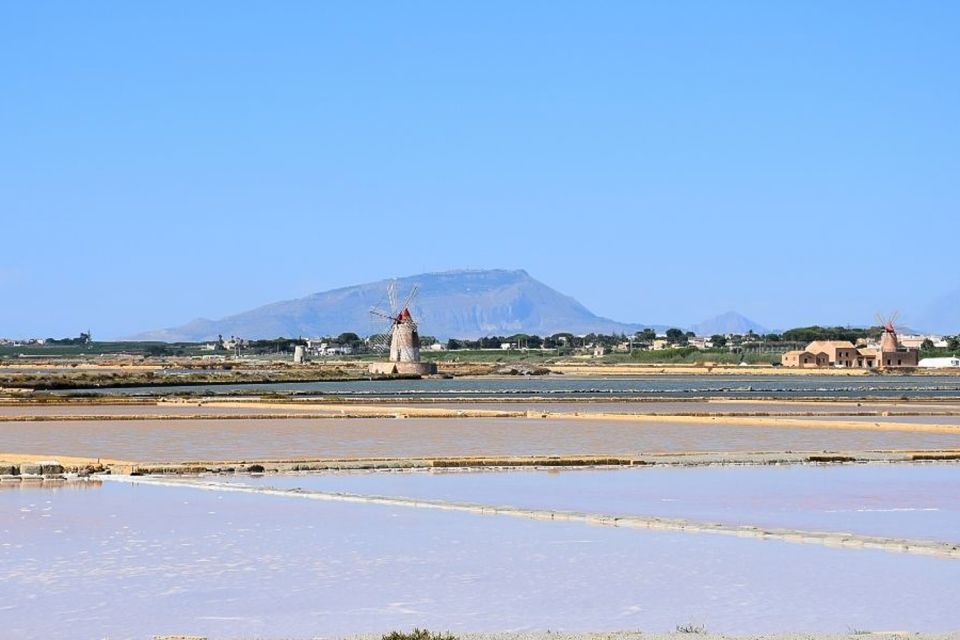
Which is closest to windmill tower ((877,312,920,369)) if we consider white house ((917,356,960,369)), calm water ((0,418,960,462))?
white house ((917,356,960,369))

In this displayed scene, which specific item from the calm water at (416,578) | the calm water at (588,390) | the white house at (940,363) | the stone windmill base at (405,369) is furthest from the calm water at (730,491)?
the white house at (940,363)

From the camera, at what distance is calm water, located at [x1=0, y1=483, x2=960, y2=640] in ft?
34.2

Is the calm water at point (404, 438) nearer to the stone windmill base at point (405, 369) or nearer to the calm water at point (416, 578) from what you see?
the calm water at point (416, 578)

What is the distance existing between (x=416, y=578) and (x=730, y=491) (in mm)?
8464

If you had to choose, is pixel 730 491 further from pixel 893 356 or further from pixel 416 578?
pixel 893 356

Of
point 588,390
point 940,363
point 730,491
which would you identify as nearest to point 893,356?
point 940,363

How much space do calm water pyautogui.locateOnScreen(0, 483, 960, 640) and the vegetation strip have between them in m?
0.35

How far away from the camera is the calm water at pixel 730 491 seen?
16.5 m

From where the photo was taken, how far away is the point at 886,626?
10.2 meters

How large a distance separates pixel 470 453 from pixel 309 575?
14.7 meters

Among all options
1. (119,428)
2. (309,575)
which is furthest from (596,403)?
(309,575)

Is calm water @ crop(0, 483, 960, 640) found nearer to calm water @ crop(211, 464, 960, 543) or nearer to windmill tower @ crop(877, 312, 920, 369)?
calm water @ crop(211, 464, 960, 543)

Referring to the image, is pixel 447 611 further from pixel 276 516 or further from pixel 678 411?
pixel 678 411

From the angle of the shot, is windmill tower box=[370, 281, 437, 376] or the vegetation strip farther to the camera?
windmill tower box=[370, 281, 437, 376]
